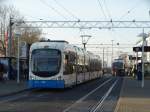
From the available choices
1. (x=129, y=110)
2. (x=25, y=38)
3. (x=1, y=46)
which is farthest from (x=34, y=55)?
(x=25, y=38)

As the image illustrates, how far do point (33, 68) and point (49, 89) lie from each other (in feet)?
13.8

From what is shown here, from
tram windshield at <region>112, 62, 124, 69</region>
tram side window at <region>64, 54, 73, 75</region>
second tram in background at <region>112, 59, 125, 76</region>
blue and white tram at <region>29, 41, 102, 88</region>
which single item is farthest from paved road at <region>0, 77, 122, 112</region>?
second tram in background at <region>112, 59, 125, 76</region>

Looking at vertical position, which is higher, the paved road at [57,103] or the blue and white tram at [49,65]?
the blue and white tram at [49,65]

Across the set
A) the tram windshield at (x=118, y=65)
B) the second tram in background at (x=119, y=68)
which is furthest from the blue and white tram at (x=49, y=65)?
the second tram in background at (x=119, y=68)

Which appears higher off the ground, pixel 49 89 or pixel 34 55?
pixel 34 55

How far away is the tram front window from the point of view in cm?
3588

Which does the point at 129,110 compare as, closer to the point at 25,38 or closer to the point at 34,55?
the point at 34,55

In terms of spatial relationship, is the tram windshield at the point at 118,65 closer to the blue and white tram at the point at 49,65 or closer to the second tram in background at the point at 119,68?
the second tram in background at the point at 119,68

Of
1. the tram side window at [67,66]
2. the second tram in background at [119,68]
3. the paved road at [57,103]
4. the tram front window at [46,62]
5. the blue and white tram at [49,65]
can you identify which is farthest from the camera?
the second tram in background at [119,68]

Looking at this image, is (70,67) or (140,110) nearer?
(140,110)

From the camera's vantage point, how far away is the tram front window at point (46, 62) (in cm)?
3588

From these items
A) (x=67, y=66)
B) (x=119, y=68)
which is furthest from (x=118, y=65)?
(x=67, y=66)

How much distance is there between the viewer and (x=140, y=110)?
21.6 metres

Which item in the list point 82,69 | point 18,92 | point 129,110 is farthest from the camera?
point 82,69
